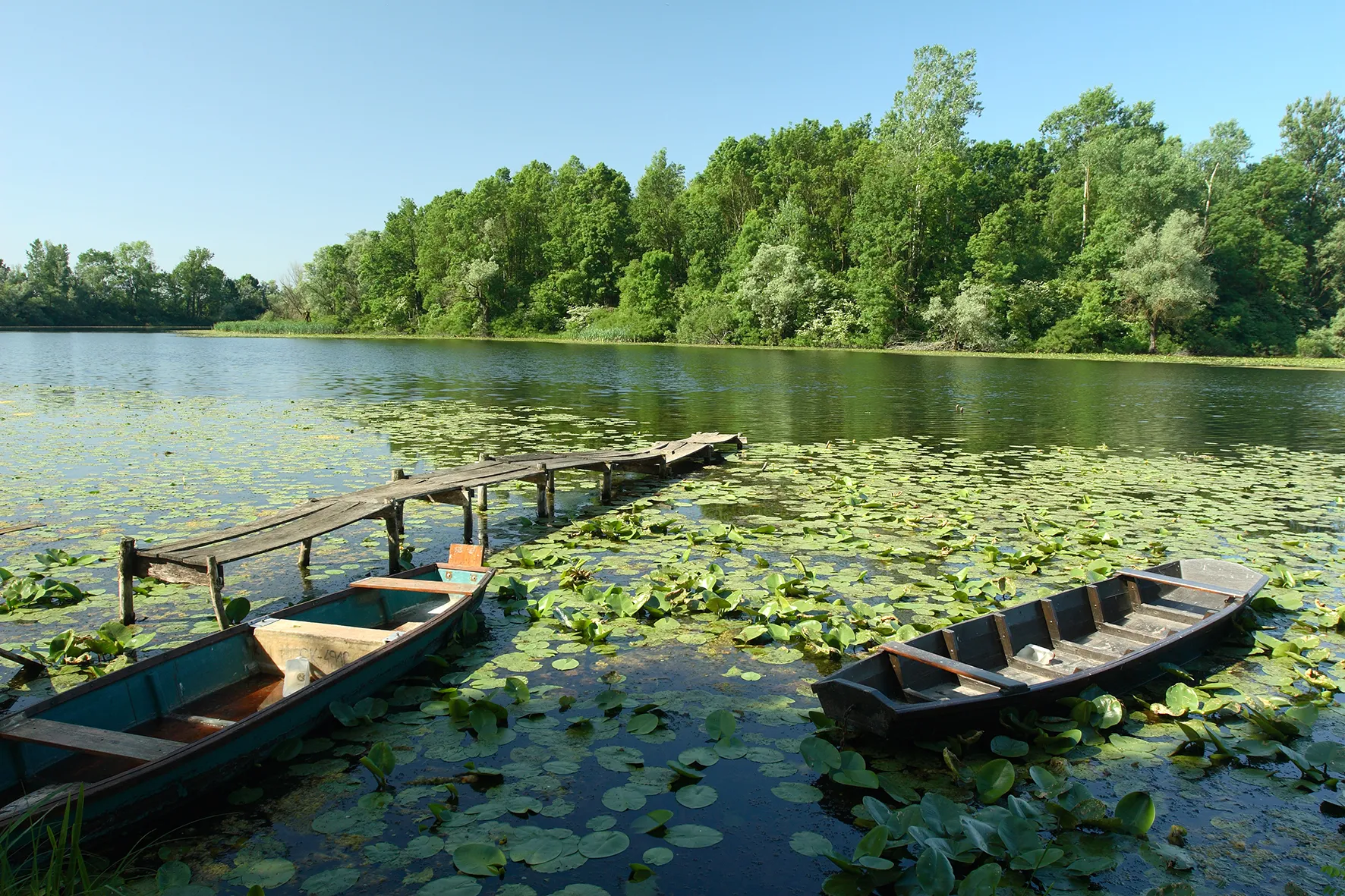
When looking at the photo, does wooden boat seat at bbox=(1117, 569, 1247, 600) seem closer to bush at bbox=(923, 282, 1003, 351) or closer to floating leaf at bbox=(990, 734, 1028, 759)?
floating leaf at bbox=(990, 734, 1028, 759)

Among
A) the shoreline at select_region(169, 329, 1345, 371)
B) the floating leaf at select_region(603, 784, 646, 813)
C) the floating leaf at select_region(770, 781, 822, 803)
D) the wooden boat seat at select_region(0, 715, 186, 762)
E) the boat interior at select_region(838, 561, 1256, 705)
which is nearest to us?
the wooden boat seat at select_region(0, 715, 186, 762)

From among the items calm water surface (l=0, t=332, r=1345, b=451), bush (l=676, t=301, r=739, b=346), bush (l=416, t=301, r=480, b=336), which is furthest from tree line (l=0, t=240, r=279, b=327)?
bush (l=676, t=301, r=739, b=346)

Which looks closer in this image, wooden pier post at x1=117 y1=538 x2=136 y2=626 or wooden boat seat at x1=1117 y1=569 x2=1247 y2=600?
wooden pier post at x1=117 y1=538 x2=136 y2=626

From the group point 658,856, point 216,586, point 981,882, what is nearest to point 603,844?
point 658,856

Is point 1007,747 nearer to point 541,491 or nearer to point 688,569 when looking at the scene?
point 688,569

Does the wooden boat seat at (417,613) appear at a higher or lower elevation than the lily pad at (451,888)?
higher

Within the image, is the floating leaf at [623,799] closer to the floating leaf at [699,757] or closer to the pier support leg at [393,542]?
the floating leaf at [699,757]

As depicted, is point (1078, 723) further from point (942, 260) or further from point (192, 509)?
point (942, 260)

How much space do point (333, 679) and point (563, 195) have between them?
74.4 meters

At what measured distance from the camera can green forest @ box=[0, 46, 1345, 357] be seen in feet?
165

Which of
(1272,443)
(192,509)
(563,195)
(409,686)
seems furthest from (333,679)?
(563,195)

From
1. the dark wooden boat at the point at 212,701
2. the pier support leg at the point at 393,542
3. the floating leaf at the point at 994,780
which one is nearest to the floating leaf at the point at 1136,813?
the floating leaf at the point at 994,780

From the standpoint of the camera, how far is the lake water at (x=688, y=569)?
12.0ft

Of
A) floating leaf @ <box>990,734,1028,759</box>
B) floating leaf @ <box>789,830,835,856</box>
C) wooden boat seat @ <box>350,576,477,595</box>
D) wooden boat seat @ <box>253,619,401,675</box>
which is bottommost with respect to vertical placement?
floating leaf @ <box>789,830,835,856</box>
